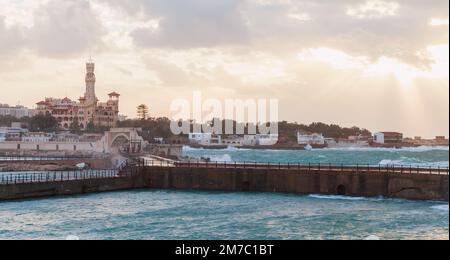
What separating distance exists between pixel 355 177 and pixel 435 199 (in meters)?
6.62

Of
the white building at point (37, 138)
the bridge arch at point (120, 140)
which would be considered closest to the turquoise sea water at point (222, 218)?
the bridge arch at point (120, 140)

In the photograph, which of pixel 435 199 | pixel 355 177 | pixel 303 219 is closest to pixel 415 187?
pixel 435 199

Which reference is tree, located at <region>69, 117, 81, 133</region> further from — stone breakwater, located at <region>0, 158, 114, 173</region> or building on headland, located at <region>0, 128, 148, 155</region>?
stone breakwater, located at <region>0, 158, 114, 173</region>

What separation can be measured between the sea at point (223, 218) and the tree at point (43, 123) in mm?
114319

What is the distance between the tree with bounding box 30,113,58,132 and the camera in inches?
6250

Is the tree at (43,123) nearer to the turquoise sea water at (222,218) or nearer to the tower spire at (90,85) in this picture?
the tower spire at (90,85)

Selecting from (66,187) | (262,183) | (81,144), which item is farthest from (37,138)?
(262,183)

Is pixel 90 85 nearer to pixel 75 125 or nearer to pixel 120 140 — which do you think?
pixel 75 125

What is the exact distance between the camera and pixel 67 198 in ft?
159

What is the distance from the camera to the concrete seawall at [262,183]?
46.8 m

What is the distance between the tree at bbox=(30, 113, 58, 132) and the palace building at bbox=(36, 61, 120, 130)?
23.1 feet

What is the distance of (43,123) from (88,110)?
1323 cm
